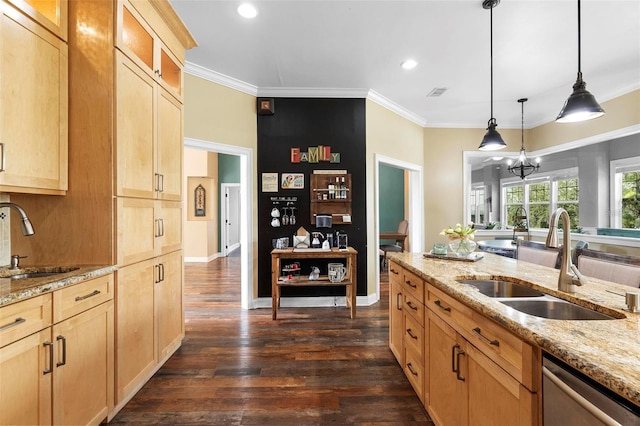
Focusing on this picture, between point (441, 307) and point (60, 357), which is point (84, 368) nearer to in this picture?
point (60, 357)

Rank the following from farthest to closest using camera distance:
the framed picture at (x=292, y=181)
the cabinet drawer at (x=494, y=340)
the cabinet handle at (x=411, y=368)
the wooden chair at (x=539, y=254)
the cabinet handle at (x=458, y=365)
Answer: the framed picture at (x=292, y=181) → the wooden chair at (x=539, y=254) → the cabinet handle at (x=411, y=368) → the cabinet handle at (x=458, y=365) → the cabinet drawer at (x=494, y=340)

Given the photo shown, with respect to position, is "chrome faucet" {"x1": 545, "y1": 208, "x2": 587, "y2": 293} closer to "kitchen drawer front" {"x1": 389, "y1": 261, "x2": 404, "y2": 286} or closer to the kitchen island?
the kitchen island

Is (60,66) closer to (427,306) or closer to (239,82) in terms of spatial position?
(239,82)

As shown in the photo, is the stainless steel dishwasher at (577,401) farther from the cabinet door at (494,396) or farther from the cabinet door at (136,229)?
the cabinet door at (136,229)

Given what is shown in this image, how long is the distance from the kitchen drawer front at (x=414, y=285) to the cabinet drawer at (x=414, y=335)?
18 centimetres

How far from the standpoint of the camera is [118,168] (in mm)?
1845

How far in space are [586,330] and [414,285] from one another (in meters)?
1.09

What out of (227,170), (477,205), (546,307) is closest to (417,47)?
(546,307)

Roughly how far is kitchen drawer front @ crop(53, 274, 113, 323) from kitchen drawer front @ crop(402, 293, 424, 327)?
198cm

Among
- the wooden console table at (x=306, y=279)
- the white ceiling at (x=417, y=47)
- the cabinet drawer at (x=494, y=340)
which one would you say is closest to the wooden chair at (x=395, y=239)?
the wooden console table at (x=306, y=279)

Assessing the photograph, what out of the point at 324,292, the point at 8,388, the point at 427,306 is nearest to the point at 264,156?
the point at 324,292

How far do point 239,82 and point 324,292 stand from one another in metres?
2.98

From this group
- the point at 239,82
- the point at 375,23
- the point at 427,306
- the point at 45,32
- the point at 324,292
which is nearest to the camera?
the point at 45,32

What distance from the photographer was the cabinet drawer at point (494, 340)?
981 mm
